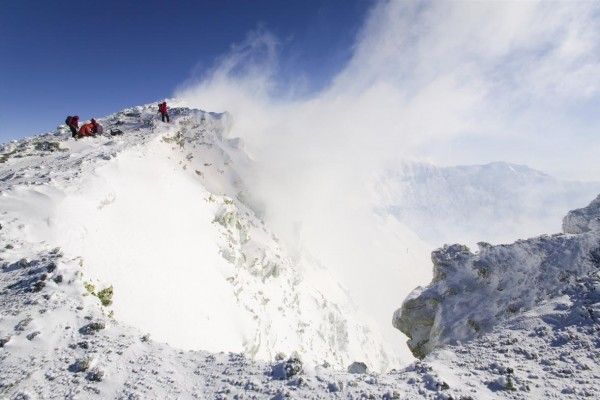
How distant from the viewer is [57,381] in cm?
889

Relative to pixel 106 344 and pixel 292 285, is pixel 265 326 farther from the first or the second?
pixel 106 344

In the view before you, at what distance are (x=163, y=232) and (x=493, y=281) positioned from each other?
21337mm

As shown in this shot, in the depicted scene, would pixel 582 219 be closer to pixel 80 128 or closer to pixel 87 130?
pixel 87 130

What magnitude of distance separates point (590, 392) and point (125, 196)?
2560 centimetres

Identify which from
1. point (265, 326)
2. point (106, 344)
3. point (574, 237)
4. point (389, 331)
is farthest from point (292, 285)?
point (389, 331)

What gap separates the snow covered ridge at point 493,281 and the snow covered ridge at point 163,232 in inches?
498

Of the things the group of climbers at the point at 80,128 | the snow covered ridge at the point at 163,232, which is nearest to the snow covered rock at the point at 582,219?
the snow covered ridge at the point at 163,232

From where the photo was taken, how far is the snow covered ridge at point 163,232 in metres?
17.8

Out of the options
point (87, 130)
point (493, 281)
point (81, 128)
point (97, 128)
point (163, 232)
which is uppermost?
point (97, 128)

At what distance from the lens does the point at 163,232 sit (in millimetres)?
27547

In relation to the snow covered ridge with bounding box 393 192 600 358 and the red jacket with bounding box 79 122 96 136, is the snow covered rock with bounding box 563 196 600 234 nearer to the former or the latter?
the snow covered ridge with bounding box 393 192 600 358

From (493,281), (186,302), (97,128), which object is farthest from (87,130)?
(493,281)

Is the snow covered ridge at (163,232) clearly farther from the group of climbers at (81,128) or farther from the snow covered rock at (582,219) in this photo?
the snow covered rock at (582,219)

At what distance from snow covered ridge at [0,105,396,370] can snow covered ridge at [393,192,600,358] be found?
12658mm
